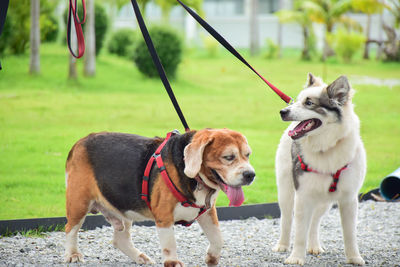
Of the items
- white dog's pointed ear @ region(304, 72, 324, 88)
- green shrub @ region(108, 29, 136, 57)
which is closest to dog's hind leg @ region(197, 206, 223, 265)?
white dog's pointed ear @ region(304, 72, 324, 88)

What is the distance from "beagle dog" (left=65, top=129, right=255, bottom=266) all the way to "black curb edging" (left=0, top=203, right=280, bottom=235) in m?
1.40

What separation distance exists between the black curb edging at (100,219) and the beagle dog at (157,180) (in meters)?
1.40

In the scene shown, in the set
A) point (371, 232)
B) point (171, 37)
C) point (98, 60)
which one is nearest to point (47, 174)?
point (371, 232)

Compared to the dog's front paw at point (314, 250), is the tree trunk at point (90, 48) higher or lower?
higher

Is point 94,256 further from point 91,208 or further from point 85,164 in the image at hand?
point 85,164

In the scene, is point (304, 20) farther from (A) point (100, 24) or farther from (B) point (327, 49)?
(A) point (100, 24)

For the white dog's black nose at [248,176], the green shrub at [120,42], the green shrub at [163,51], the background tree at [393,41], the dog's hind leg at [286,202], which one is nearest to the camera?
the white dog's black nose at [248,176]

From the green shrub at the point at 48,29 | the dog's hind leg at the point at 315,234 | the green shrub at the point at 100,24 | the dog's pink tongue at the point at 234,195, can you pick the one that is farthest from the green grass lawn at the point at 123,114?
the dog's pink tongue at the point at 234,195

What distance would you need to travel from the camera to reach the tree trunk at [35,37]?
15.4 m

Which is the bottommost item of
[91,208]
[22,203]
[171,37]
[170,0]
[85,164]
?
[22,203]

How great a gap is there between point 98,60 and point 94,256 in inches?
643

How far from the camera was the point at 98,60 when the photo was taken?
66.4ft

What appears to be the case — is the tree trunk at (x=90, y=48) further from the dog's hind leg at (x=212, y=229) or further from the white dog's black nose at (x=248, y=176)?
the white dog's black nose at (x=248, y=176)

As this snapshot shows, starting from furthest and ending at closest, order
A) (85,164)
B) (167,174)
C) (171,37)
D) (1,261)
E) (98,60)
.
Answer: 1. (98,60)
2. (171,37)
3. (1,261)
4. (85,164)
5. (167,174)
